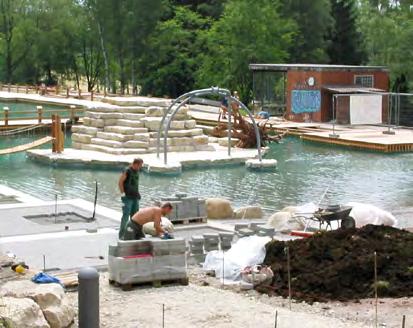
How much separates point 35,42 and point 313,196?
186 feet

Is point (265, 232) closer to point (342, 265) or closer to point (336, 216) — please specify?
point (336, 216)

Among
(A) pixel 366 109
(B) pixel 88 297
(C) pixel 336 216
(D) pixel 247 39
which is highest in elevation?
(D) pixel 247 39

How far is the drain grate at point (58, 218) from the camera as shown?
2033cm

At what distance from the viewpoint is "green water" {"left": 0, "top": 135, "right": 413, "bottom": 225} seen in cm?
2603

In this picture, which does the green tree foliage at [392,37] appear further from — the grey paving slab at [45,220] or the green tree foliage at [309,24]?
the grey paving slab at [45,220]

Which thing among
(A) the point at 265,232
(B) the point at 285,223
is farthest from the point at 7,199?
(A) the point at 265,232

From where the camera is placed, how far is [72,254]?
54.2 ft

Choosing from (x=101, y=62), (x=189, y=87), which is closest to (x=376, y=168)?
(x=189, y=87)

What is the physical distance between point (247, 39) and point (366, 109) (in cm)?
1496

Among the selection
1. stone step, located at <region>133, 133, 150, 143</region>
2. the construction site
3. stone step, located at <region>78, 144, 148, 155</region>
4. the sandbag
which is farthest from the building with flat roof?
the sandbag

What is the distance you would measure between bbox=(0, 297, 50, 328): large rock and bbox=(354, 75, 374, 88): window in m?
40.3

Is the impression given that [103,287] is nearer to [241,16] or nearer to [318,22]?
[241,16]

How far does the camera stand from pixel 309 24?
63781 millimetres

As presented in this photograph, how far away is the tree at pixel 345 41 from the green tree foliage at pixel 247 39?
7569 mm
